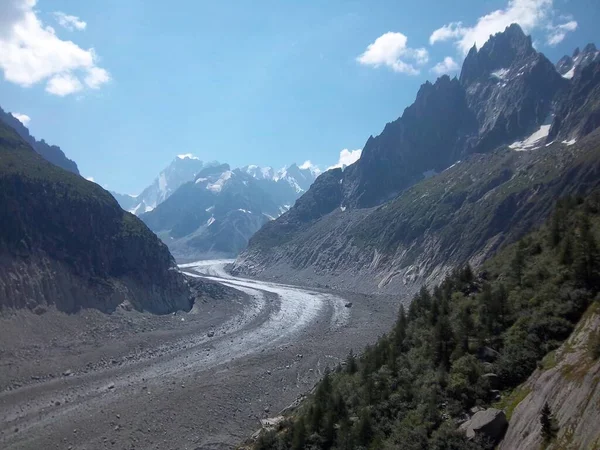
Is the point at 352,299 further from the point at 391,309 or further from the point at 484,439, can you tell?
the point at 484,439

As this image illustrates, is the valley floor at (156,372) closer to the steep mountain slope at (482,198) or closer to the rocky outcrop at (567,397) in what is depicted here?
the rocky outcrop at (567,397)

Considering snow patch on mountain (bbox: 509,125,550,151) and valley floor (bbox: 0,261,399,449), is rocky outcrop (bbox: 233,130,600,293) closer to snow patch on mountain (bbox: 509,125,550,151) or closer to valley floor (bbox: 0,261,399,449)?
snow patch on mountain (bbox: 509,125,550,151)

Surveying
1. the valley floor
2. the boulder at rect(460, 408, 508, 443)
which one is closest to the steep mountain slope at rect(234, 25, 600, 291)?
the valley floor

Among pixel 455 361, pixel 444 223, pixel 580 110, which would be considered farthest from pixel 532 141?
pixel 455 361

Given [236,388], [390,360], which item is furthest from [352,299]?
[390,360]

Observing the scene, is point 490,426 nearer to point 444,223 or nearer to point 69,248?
point 69,248

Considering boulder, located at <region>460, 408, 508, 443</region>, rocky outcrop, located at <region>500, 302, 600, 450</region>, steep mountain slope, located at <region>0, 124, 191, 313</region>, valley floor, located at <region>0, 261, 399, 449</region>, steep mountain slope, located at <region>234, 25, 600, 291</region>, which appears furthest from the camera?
steep mountain slope, located at <region>234, 25, 600, 291</region>
